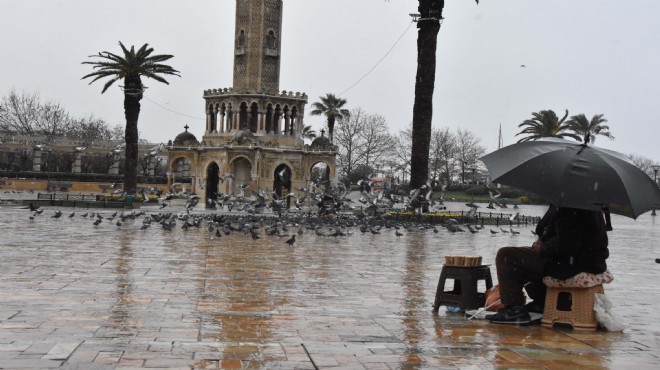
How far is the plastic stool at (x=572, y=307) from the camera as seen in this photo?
6.66m

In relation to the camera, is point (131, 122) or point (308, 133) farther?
point (308, 133)

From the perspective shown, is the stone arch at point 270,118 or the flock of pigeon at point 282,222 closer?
the flock of pigeon at point 282,222

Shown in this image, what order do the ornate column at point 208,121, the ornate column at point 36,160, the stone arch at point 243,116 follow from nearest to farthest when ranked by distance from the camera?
the stone arch at point 243,116 < the ornate column at point 208,121 < the ornate column at point 36,160

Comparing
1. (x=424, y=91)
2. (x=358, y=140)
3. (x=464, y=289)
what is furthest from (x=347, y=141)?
(x=464, y=289)

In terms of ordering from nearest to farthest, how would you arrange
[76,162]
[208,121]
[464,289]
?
[464,289] < [208,121] < [76,162]

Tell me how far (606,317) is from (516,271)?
2.79 ft

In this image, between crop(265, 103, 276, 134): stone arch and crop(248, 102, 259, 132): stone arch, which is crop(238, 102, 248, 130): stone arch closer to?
crop(248, 102, 259, 132): stone arch

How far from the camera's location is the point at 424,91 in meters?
26.7

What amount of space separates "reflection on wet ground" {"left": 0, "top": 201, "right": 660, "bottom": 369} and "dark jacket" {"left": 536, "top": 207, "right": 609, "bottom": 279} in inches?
21.3

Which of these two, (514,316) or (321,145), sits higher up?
(321,145)

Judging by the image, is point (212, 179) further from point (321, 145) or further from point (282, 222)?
point (282, 222)

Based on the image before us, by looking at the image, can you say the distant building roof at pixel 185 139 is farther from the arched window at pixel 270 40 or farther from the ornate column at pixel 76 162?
the ornate column at pixel 76 162

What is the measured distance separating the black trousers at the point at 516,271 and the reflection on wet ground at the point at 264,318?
0.32m

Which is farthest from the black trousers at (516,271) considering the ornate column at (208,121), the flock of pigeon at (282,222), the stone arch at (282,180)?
the ornate column at (208,121)
